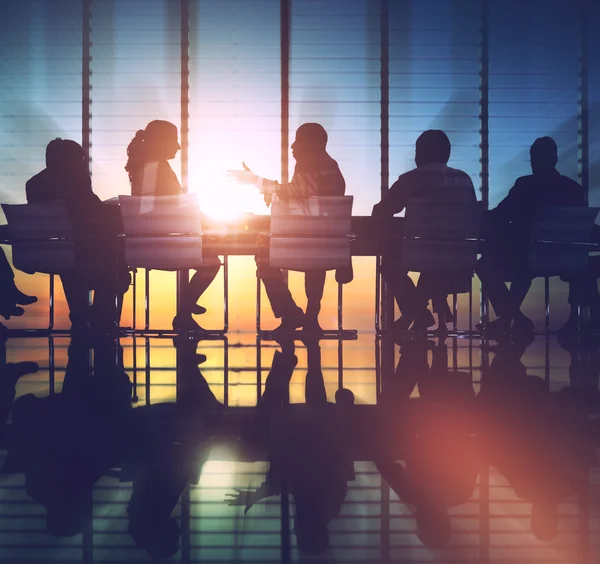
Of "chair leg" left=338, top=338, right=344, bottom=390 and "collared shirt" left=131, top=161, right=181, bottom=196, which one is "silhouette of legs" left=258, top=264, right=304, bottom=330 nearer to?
"chair leg" left=338, top=338, right=344, bottom=390

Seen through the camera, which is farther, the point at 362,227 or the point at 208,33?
the point at 208,33

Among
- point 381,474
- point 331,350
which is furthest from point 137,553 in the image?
point 331,350

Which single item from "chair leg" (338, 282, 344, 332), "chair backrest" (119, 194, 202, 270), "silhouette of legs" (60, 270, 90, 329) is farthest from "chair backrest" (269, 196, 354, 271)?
"silhouette of legs" (60, 270, 90, 329)

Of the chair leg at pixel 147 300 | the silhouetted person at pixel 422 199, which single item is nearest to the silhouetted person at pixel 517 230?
the silhouetted person at pixel 422 199

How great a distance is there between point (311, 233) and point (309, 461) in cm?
238

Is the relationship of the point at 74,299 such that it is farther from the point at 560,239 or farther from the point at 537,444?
the point at 537,444

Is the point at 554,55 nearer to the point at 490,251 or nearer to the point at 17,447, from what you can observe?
Result: the point at 490,251

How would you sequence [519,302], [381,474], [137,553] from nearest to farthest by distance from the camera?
[137,553] < [381,474] < [519,302]

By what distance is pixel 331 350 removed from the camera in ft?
11.7

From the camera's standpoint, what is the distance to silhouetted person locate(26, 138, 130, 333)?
3789 mm

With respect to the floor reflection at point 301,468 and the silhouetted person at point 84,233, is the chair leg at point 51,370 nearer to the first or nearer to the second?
the floor reflection at point 301,468

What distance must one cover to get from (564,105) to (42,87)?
5.12m

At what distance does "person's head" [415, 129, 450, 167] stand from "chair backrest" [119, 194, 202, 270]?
139 centimetres

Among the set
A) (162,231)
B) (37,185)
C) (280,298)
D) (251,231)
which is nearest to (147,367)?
(162,231)
